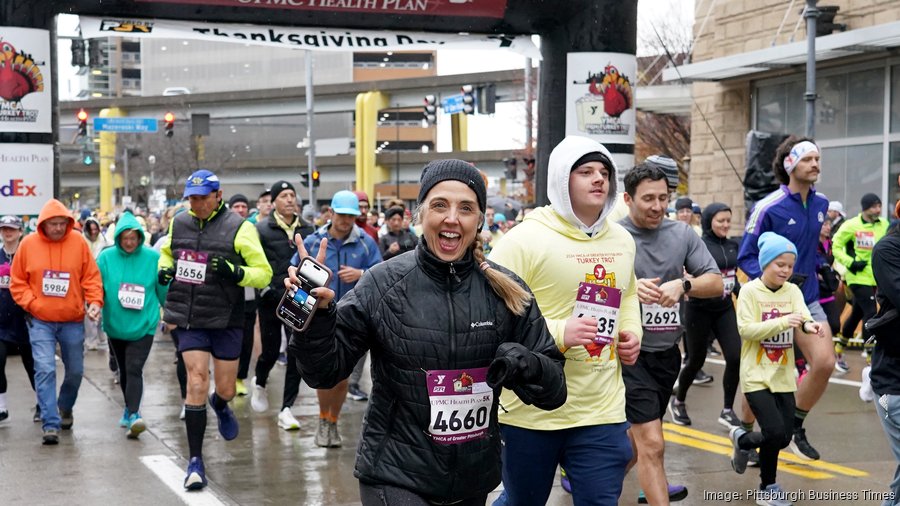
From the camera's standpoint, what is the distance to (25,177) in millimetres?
12336

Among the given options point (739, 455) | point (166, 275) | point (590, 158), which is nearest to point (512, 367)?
point (590, 158)

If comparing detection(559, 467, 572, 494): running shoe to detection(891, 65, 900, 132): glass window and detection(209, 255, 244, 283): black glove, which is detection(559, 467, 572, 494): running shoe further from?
detection(891, 65, 900, 132): glass window

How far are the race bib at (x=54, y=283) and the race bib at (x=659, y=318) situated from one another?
16.8 feet

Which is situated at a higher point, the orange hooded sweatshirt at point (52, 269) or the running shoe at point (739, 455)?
the orange hooded sweatshirt at point (52, 269)

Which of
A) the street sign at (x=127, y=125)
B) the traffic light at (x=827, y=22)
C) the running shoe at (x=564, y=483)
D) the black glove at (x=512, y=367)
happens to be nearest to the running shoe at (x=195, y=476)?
the running shoe at (x=564, y=483)

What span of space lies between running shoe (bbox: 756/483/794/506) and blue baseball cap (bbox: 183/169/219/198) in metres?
4.09

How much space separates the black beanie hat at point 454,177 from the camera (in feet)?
13.8

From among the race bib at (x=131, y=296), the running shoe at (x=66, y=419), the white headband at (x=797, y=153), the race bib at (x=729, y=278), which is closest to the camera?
the white headband at (x=797, y=153)

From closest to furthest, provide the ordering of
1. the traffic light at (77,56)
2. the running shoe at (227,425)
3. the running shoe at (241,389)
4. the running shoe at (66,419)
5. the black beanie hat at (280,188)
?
the running shoe at (227,425) < the running shoe at (66,419) < the black beanie hat at (280,188) < the running shoe at (241,389) < the traffic light at (77,56)

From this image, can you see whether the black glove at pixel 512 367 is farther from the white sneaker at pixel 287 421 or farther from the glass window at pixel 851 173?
the glass window at pixel 851 173

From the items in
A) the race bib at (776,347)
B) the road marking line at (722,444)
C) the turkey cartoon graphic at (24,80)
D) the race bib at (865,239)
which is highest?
the turkey cartoon graphic at (24,80)

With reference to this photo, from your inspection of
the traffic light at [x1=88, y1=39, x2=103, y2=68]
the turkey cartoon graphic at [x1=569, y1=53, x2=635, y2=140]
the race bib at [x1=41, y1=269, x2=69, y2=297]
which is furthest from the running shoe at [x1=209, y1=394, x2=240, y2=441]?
the traffic light at [x1=88, y1=39, x2=103, y2=68]

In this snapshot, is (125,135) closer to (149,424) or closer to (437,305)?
(149,424)

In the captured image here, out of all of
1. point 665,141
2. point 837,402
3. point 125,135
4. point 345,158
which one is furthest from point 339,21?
point 125,135
